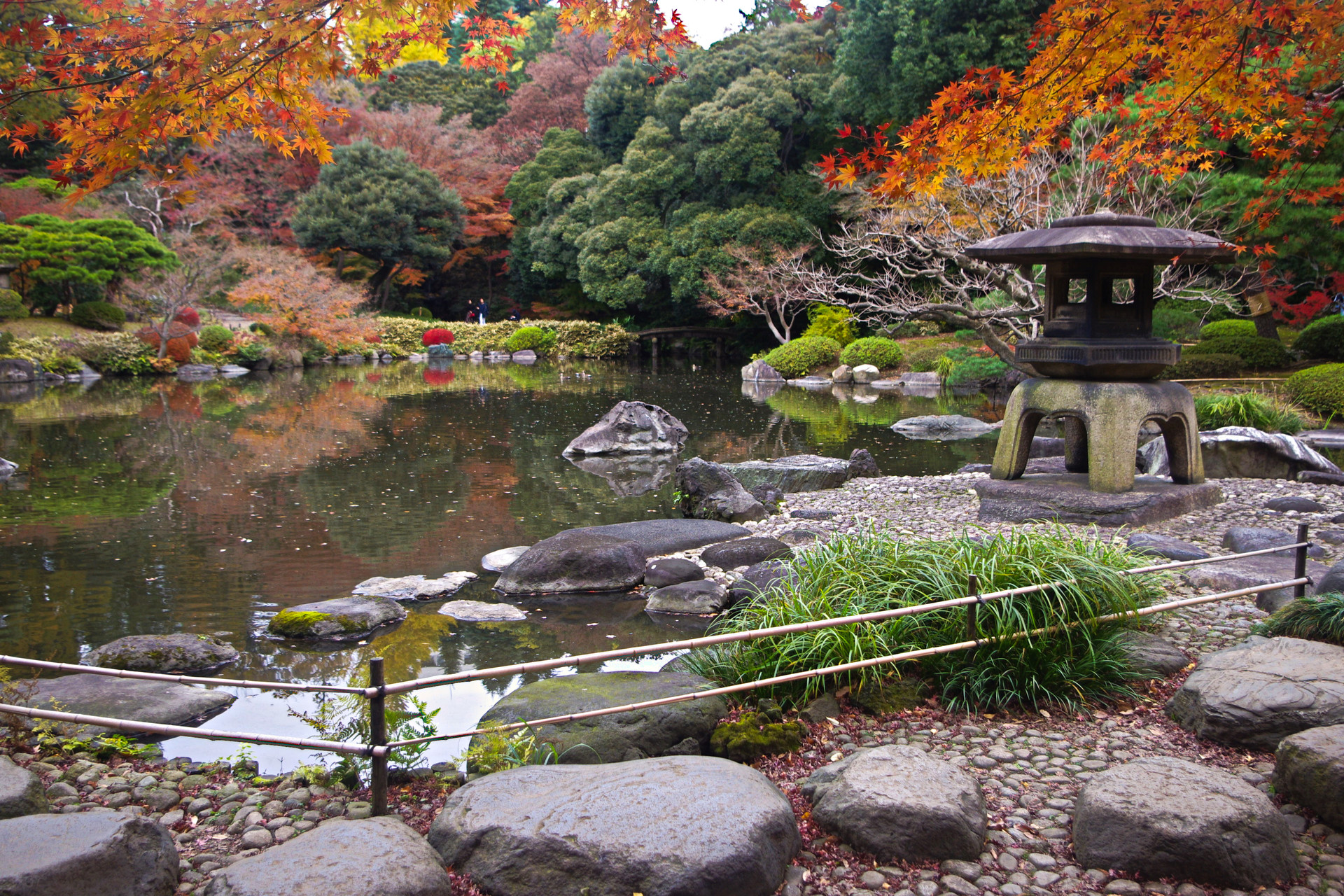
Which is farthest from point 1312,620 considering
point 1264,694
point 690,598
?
point 690,598

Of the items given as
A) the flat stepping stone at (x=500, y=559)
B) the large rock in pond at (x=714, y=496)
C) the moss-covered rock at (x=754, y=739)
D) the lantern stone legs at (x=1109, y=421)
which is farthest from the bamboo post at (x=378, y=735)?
the lantern stone legs at (x=1109, y=421)

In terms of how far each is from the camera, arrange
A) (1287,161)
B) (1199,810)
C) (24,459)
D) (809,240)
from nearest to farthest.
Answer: (1199,810) → (1287,161) → (24,459) → (809,240)

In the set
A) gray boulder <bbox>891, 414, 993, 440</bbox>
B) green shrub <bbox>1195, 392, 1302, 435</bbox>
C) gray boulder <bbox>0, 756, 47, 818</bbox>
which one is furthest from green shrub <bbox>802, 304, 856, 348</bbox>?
gray boulder <bbox>0, 756, 47, 818</bbox>

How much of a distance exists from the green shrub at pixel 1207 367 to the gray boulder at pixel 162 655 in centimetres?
1491

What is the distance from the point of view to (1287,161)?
18.1 feet

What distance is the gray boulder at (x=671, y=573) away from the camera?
6.43m

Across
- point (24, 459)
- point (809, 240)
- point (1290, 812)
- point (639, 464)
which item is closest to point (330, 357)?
point (809, 240)

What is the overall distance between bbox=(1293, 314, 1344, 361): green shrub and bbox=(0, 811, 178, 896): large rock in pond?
1740 centimetres

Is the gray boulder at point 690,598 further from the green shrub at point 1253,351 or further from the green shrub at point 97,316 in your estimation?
the green shrub at point 97,316

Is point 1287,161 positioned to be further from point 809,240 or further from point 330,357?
point 330,357

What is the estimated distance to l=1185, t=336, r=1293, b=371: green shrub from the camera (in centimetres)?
1538

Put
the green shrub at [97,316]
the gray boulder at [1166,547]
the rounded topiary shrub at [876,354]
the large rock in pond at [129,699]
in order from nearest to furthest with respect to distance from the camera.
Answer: the large rock in pond at [129,699], the gray boulder at [1166,547], the rounded topiary shrub at [876,354], the green shrub at [97,316]

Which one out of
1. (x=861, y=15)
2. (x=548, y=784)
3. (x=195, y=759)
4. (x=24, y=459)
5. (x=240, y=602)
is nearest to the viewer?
(x=548, y=784)

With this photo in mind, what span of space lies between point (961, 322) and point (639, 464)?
478 centimetres
